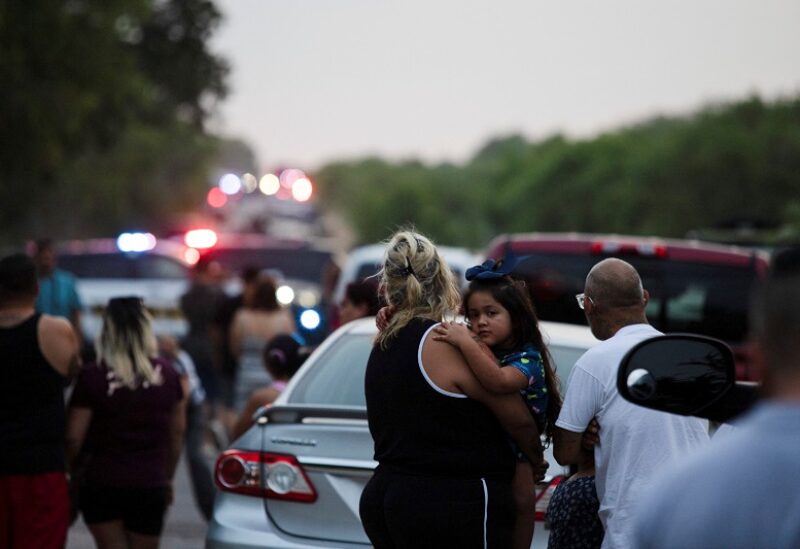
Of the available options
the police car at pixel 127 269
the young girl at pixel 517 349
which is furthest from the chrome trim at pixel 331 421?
the police car at pixel 127 269

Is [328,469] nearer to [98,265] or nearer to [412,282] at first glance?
[412,282]

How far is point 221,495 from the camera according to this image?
21.2ft

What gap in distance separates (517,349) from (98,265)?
15.8 m

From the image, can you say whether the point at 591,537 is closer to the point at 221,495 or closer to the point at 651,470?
the point at 651,470

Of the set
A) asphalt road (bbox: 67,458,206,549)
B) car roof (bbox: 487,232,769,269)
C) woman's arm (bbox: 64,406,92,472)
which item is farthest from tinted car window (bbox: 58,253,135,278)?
woman's arm (bbox: 64,406,92,472)

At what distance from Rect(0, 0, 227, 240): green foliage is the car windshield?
19.8 metres

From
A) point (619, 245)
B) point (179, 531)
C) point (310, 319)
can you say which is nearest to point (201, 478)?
point (179, 531)

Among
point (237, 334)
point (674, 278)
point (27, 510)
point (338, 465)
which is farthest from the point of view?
point (237, 334)

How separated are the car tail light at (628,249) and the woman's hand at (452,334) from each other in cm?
500

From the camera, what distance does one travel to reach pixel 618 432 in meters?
4.73

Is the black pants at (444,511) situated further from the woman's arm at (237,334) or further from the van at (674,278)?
the woman's arm at (237,334)

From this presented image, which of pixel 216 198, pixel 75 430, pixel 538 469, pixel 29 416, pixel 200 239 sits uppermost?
pixel 538 469

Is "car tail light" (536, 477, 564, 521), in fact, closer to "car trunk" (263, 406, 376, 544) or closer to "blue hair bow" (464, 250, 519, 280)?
"car trunk" (263, 406, 376, 544)

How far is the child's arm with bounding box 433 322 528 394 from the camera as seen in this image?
4793 mm
